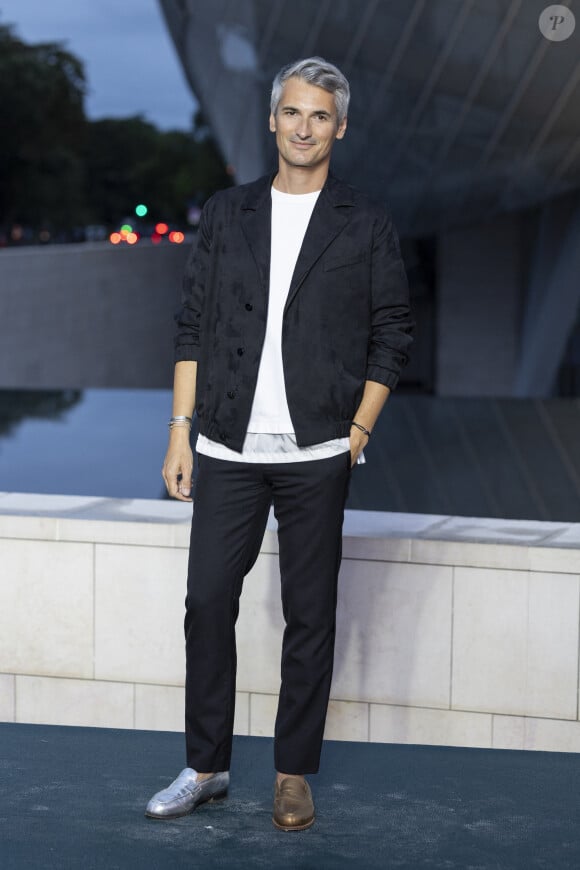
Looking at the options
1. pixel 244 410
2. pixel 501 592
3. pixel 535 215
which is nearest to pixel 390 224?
pixel 244 410

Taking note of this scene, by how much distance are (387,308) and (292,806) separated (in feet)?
4.75

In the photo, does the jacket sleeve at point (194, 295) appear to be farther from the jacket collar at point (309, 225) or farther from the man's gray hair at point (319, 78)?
the man's gray hair at point (319, 78)

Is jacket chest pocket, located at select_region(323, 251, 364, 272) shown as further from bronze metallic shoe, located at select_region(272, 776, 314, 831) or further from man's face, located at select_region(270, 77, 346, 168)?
bronze metallic shoe, located at select_region(272, 776, 314, 831)

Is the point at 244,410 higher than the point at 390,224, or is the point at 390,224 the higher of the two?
the point at 390,224

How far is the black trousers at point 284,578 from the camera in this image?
11.6 ft

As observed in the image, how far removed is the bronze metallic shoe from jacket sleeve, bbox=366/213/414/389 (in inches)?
46.6


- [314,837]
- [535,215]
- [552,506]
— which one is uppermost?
[535,215]

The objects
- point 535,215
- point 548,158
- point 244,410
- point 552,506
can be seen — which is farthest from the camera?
point 535,215

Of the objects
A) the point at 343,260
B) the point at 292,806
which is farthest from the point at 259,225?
the point at 292,806

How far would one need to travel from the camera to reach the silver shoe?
3604mm

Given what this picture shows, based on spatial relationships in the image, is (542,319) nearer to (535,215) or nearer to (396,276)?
(535,215)

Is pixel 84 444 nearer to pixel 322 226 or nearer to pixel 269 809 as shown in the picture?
pixel 269 809

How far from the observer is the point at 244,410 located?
3.49 metres

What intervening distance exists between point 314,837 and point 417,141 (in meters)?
21.9
